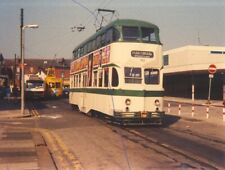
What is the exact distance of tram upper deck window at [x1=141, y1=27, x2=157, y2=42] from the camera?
20.6 meters

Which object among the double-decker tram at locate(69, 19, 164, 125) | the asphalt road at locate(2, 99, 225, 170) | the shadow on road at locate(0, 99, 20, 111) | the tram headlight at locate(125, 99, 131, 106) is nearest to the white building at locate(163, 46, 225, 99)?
the shadow on road at locate(0, 99, 20, 111)

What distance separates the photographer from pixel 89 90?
25250 millimetres

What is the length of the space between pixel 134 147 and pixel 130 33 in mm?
7895

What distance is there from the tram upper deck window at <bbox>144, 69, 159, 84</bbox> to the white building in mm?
36125

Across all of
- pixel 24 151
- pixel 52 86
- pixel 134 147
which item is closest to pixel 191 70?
pixel 52 86

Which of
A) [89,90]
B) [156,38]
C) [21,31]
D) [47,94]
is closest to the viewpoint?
[156,38]

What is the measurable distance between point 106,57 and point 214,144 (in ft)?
25.3

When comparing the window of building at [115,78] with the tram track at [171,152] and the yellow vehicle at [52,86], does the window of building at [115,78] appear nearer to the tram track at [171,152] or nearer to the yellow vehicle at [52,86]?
the tram track at [171,152]

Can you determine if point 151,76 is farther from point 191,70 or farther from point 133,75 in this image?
point 191,70

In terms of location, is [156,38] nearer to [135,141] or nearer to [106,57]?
[106,57]

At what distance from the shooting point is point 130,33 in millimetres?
20594

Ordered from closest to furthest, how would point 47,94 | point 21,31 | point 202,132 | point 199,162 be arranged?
point 199,162 → point 202,132 → point 21,31 → point 47,94

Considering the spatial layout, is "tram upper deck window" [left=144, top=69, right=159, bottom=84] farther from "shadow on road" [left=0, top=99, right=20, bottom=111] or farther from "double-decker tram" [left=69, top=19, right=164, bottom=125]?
"shadow on road" [left=0, top=99, right=20, bottom=111]

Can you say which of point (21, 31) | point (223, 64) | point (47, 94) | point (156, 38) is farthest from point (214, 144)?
point (47, 94)
